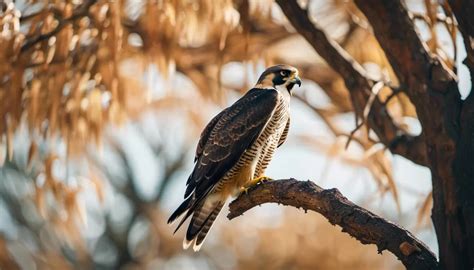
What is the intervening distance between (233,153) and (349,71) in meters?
1.21

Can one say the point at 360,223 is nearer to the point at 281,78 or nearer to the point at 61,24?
the point at 281,78

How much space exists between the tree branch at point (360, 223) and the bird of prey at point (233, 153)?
2.72 ft

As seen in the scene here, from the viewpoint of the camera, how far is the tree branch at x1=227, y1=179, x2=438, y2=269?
180 inches

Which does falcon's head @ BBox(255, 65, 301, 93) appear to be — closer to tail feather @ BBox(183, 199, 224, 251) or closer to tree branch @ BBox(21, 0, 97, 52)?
tail feather @ BBox(183, 199, 224, 251)

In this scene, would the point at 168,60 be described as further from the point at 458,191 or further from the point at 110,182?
the point at 110,182

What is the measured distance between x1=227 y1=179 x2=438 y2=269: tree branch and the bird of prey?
32.7 inches

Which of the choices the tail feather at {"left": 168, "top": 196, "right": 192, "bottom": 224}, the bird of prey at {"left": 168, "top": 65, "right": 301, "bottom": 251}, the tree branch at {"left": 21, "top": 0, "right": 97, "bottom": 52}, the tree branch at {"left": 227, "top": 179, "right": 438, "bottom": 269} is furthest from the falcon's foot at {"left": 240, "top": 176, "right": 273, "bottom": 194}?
the tree branch at {"left": 21, "top": 0, "right": 97, "bottom": 52}

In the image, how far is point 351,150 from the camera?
926cm

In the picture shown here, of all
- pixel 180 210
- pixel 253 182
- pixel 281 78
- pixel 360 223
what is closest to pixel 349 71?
pixel 281 78

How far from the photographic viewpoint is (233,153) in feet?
19.7

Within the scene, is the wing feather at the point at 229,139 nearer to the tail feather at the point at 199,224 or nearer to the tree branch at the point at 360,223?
the tail feather at the point at 199,224

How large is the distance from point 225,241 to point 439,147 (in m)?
8.25

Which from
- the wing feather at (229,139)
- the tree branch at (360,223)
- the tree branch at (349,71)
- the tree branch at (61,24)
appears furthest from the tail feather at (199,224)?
the tree branch at (61,24)

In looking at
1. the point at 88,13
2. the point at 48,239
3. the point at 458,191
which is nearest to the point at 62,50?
the point at 88,13
